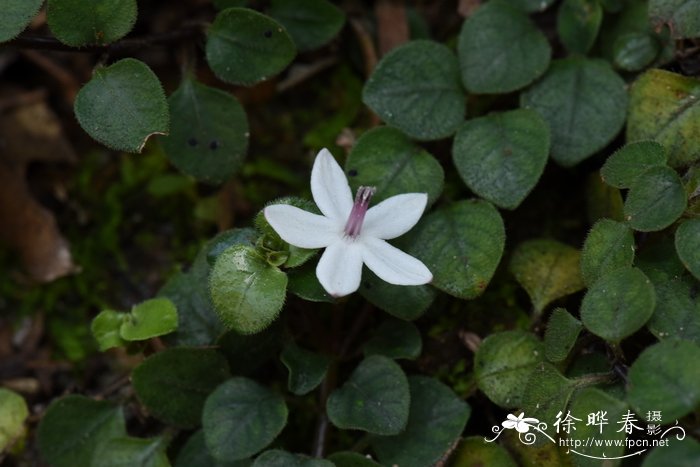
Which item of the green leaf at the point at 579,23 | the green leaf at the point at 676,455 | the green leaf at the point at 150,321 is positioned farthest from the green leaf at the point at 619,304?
the green leaf at the point at 150,321

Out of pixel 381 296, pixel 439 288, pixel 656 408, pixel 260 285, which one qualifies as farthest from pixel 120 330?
pixel 656 408

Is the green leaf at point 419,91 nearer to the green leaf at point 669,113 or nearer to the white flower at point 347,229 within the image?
the white flower at point 347,229

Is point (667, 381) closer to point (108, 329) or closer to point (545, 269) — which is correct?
point (545, 269)

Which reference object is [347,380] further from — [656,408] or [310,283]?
[656,408]

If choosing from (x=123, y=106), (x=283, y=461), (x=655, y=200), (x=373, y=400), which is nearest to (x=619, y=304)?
(x=655, y=200)

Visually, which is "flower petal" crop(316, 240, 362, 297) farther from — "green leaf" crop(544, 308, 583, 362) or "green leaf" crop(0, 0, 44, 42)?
"green leaf" crop(0, 0, 44, 42)

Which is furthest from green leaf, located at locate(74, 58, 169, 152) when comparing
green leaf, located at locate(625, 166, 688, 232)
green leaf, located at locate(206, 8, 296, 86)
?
green leaf, located at locate(625, 166, 688, 232)
